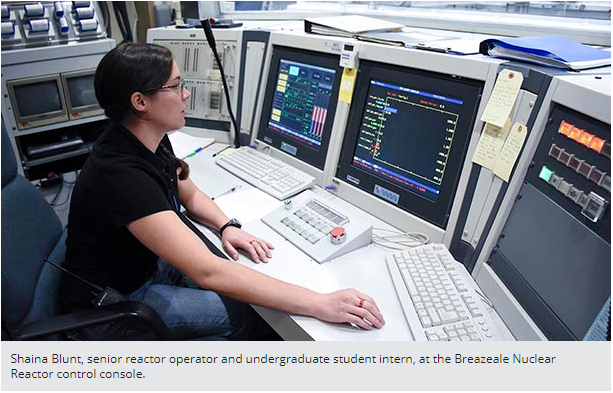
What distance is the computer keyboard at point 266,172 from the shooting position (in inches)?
55.1

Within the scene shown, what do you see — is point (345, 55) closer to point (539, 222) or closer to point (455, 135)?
point (455, 135)

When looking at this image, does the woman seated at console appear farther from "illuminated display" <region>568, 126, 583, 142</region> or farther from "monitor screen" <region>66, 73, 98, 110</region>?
"monitor screen" <region>66, 73, 98, 110</region>

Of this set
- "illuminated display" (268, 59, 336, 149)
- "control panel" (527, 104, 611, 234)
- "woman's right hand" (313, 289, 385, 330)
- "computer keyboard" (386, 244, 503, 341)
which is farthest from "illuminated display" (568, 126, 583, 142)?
"illuminated display" (268, 59, 336, 149)

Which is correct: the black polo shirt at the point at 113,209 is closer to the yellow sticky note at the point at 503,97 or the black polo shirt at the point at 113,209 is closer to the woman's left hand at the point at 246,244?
the woman's left hand at the point at 246,244

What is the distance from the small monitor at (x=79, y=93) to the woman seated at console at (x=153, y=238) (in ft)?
3.54

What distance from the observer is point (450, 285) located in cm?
96

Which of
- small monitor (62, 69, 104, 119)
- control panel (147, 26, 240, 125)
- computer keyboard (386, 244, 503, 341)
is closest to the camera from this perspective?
computer keyboard (386, 244, 503, 341)

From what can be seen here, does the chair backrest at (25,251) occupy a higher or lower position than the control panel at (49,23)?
lower

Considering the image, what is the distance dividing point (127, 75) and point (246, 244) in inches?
20.4

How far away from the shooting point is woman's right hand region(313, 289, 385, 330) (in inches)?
34.6

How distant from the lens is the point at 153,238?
3.20 ft

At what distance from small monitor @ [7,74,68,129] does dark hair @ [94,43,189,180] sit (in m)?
1.16

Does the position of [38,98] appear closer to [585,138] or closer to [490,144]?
[490,144]

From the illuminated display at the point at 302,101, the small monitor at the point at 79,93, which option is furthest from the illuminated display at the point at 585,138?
the small monitor at the point at 79,93
